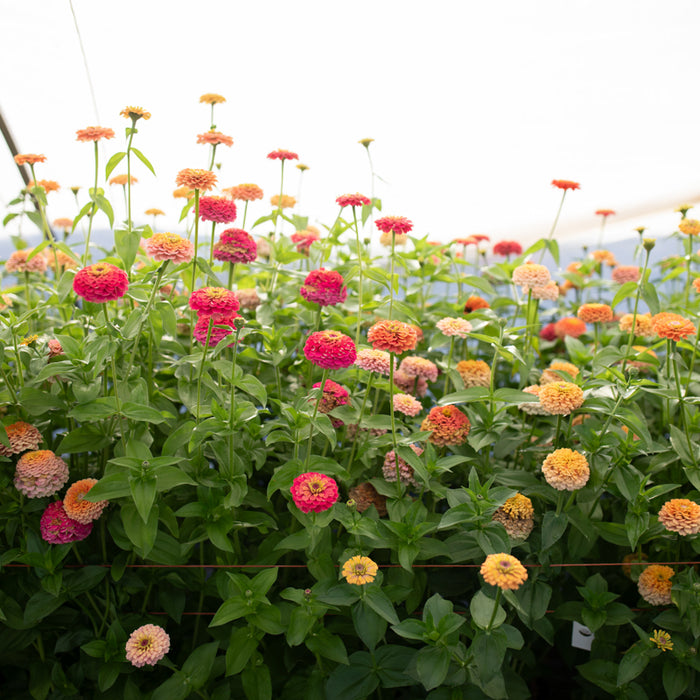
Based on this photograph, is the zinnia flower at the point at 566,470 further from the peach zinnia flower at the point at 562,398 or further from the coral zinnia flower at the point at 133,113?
the coral zinnia flower at the point at 133,113

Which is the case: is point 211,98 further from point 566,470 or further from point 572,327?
point 572,327

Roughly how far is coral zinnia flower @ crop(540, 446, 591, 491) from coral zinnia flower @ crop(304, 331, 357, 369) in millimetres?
396

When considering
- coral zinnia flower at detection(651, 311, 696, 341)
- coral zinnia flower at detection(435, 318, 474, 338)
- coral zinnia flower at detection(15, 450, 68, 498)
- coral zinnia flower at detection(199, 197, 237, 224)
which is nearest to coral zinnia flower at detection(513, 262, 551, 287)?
coral zinnia flower at detection(435, 318, 474, 338)

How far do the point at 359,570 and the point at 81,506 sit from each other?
1.55 ft

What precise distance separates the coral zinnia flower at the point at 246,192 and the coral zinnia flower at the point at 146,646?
883 mm

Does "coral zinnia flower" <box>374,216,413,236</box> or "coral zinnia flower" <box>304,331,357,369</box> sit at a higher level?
"coral zinnia flower" <box>374,216,413,236</box>

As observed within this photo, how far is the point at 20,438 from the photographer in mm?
1039

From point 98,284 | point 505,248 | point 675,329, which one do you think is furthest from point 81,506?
point 505,248

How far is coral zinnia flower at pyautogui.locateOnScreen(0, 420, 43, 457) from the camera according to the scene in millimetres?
1029

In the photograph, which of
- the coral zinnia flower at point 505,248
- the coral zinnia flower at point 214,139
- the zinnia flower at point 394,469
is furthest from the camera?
the coral zinnia flower at point 505,248

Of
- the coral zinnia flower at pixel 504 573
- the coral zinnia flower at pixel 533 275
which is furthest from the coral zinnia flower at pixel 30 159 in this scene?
the coral zinnia flower at pixel 504 573

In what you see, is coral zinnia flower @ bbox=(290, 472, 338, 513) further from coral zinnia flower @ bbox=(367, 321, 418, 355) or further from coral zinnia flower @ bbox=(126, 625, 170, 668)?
coral zinnia flower @ bbox=(126, 625, 170, 668)

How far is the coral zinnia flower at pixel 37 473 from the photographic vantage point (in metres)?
1.00

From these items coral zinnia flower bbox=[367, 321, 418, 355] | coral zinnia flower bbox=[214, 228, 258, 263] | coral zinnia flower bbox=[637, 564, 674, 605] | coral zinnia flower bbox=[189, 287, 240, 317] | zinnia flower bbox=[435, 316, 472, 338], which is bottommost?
coral zinnia flower bbox=[637, 564, 674, 605]
